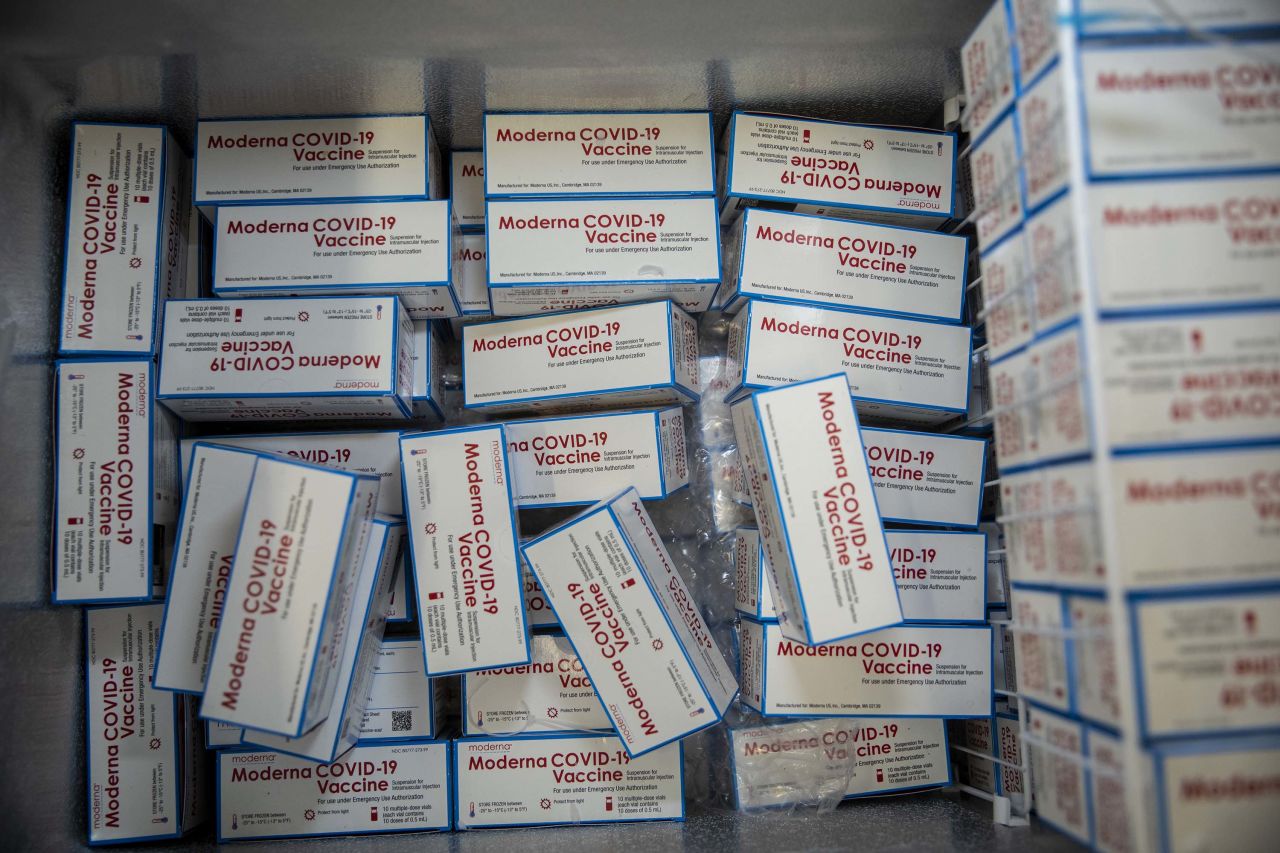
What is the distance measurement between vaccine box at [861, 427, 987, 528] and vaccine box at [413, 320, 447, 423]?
3.30 ft

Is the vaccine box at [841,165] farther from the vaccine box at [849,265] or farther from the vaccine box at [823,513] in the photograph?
the vaccine box at [823,513]

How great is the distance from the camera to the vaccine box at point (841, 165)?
1893mm

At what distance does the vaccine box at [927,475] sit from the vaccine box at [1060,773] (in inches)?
20.6

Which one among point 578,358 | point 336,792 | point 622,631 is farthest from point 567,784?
point 578,358

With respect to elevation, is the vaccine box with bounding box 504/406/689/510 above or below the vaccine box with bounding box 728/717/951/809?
above

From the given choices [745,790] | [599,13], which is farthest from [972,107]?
[745,790]

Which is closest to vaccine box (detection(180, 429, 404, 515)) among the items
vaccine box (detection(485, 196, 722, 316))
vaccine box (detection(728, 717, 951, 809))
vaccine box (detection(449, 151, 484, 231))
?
vaccine box (detection(485, 196, 722, 316))

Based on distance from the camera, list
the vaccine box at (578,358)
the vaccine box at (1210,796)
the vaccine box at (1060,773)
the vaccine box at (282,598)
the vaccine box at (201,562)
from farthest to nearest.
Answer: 1. the vaccine box at (578,358)
2. the vaccine box at (201,562)
3. the vaccine box at (282,598)
4. the vaccine box at (1060,773)
5. the vaccine box at (1210,796)

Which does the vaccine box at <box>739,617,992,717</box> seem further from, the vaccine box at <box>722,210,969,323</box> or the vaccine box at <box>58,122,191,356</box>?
the vaccine box at <box>58,122,191,356</box>

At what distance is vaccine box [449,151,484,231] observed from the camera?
200 cm

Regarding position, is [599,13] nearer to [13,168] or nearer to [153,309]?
[153,309]

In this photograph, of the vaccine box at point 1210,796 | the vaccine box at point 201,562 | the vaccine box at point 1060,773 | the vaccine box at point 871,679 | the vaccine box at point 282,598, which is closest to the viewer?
the vaccine box at point 1210,796

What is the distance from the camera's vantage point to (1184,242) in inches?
47.7

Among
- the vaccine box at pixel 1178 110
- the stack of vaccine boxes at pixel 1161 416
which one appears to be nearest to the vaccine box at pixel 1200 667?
the stack of vaccine boxes at pixel 1161 416
